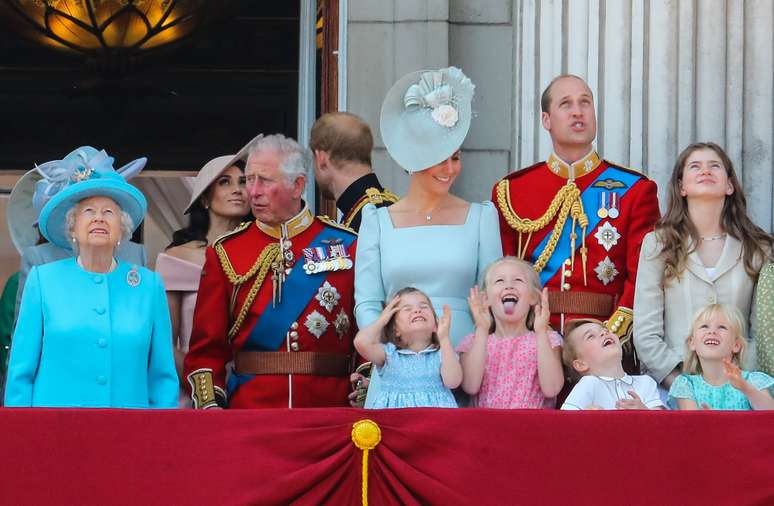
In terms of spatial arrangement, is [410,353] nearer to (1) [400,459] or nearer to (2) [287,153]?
(1) [400,459]

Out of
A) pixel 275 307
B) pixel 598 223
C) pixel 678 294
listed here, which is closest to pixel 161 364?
pixel 275 307

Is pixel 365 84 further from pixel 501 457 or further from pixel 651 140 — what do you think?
pixel 501 457

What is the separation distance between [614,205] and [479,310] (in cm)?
91

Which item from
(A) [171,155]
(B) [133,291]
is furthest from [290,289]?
(A) [171,155]

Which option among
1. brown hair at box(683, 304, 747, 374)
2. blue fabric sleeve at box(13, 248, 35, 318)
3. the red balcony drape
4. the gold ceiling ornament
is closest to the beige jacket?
brown hair at box(683, 304, 747, 374)

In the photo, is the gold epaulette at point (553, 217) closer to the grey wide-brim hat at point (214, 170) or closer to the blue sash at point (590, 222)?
the blue sash at point (590, 222)

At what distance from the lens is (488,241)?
6.20m

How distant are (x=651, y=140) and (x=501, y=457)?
2.33m

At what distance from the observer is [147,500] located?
5.43 meters

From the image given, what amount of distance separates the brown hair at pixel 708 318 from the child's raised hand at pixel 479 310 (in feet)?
2.09

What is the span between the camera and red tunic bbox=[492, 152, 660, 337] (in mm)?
6395

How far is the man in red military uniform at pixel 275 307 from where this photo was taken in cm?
641

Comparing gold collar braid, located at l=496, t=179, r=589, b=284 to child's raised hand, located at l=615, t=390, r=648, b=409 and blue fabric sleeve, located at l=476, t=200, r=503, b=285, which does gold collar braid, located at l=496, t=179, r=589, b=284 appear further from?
child's raised hand, located at l=615, t=390, r=648, b=409

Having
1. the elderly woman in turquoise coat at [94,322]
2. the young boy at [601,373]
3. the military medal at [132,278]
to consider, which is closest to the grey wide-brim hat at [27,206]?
the elderly woman in turquoise coat at [94,322]
